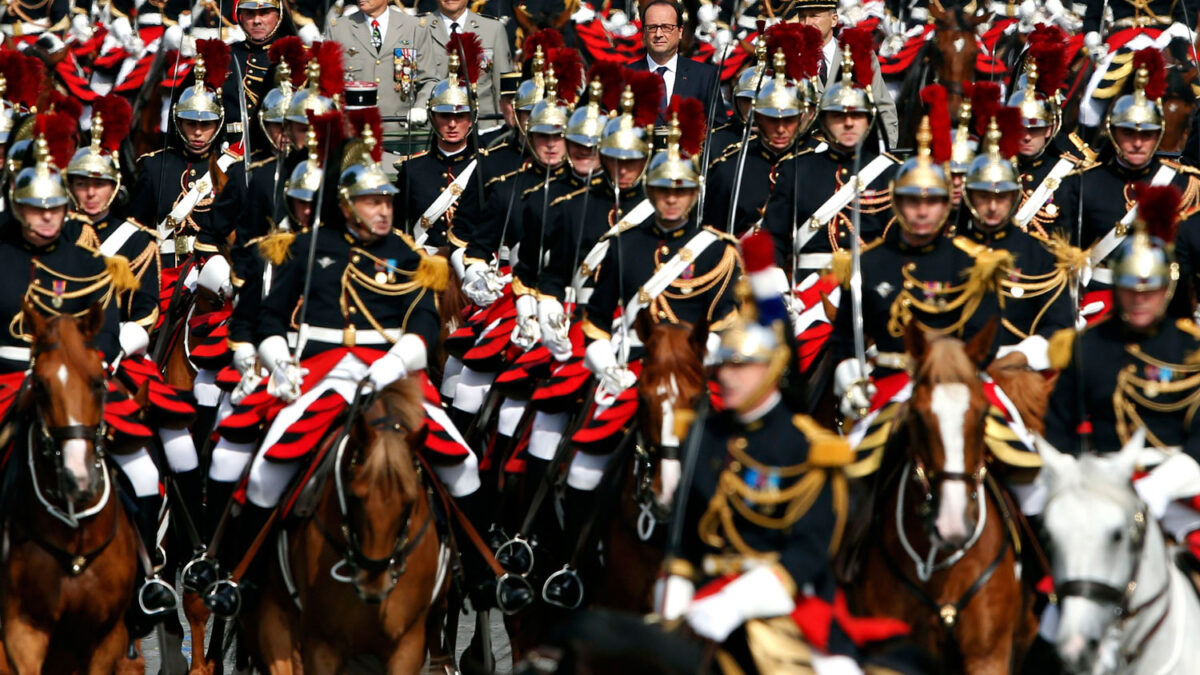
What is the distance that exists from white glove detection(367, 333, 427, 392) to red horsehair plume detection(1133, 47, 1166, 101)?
4.57 meters

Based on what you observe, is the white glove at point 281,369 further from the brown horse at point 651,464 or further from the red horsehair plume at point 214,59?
the red horsehair plume at point 214,59

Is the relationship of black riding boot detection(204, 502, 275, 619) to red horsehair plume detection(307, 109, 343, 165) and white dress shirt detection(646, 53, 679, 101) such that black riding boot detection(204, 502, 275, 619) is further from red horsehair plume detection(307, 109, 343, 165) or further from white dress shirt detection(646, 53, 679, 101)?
white dress shirt detection(646, 53, 679, 101)

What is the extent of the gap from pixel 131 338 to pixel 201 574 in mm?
1552

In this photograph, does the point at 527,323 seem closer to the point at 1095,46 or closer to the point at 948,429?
the point at 948,429

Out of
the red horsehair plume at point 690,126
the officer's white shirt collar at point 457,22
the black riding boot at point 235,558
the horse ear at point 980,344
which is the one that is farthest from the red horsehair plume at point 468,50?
the horse ear at point 980,344

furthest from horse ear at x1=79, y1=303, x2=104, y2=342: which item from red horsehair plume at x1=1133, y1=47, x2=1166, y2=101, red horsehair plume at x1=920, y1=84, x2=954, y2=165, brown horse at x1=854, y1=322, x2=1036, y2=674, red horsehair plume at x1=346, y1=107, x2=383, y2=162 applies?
red horsehair plume at x1=1133, y1=47, x2=1166, y2=101

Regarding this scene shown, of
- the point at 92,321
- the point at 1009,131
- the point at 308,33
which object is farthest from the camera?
the point at 308,33

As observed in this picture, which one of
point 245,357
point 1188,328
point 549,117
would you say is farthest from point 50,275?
point 1188,328

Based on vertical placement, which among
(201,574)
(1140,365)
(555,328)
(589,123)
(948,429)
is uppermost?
(948,429)

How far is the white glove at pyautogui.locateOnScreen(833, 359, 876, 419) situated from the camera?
1148 centimetres

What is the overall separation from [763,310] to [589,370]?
4.38m

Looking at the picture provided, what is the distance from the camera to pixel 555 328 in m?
13.2

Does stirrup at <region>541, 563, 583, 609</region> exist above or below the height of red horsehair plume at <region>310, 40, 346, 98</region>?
below

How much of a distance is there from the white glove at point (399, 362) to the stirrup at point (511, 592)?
3.50ft
